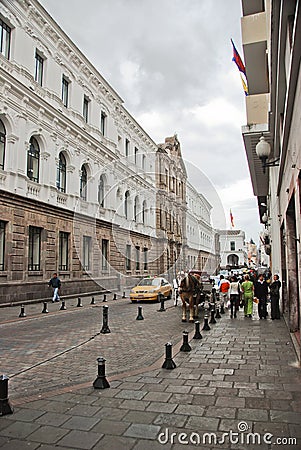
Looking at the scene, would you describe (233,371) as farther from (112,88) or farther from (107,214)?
(112,88)

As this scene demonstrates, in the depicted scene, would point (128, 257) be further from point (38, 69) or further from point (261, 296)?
point (261, 296)

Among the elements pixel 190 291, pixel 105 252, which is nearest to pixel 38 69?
pixel 105 252

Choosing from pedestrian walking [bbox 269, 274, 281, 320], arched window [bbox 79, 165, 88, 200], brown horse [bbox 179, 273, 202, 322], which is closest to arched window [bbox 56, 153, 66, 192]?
arched window [bbox 79, 165, 88, 200]

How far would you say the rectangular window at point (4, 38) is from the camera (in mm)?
18664

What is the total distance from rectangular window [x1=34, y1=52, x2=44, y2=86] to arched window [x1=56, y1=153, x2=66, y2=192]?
462 centimetres

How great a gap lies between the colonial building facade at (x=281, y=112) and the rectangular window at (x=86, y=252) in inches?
480

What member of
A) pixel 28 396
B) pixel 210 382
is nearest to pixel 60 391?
pixel 28 396

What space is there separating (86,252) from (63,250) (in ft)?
9.92

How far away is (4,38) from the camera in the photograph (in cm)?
1888

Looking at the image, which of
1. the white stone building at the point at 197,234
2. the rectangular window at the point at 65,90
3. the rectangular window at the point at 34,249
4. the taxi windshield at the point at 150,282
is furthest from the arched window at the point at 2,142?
the white stone building at the point at 197,234

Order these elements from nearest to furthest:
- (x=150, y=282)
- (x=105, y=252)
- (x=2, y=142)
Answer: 1. (x=2, y=142)
2. (x=150, y=282)
3. (x=105, y=252)

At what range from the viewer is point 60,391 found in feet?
18.5

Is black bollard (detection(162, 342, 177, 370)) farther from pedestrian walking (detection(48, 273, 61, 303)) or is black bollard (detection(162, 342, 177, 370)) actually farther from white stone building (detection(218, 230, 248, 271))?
white stone building (detection(218, 230, 248, 271))

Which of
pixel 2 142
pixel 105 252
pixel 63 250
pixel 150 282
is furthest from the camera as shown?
pixel 105 252
